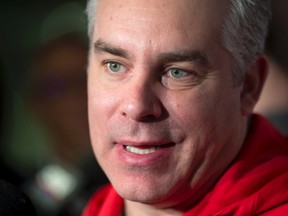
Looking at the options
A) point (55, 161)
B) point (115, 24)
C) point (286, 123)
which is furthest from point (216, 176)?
point (55, 161)

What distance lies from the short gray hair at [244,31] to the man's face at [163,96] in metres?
0.03

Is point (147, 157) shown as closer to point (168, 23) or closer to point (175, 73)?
point (175, 73)

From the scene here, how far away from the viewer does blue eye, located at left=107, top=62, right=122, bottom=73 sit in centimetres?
225

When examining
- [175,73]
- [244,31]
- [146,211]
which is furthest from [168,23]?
[146,211]

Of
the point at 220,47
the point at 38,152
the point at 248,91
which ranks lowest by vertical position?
the point at 38,152

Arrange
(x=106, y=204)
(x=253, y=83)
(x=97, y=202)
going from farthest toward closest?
(x=97, y=202) < (x=106, y=204) < (x=253, y=83)

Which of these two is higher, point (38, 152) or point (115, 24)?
point (115, 24)

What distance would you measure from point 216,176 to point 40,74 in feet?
10.7

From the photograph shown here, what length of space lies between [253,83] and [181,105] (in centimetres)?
36

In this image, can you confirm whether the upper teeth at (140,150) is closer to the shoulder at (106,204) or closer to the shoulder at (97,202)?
the shoulder at (106,204)

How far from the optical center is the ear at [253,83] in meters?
2.39

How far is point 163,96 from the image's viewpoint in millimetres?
2188

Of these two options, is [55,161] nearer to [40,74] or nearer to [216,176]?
[40,74]

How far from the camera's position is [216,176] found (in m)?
2.36
